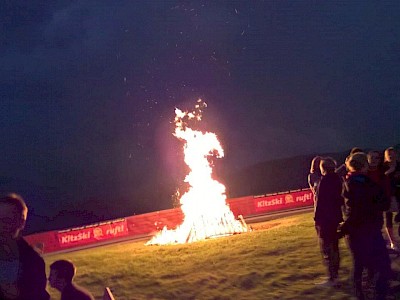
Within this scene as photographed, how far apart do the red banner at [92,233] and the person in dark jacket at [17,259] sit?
77.6 feet

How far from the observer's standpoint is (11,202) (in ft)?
13.5

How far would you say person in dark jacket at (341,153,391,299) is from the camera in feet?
21.8

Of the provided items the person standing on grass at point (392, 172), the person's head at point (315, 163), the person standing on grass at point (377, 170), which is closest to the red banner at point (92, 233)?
the person's head at point (315, 163)

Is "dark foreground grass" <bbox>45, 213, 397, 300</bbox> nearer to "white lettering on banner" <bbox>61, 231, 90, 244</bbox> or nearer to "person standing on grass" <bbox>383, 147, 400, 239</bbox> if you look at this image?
"person standing on grass" <bbox>383, 147, 400, 239</bbox>

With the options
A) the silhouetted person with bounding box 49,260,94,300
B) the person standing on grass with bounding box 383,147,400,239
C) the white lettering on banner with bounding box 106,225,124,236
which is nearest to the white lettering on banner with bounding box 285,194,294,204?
the white lettering on banner with bounding box 106,225,124,236

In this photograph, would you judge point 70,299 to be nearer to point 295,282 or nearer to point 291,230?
point 295,282

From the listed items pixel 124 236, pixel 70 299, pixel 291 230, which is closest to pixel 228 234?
pixel 291 230

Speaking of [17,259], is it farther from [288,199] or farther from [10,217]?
[288,199]

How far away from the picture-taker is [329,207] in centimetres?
823

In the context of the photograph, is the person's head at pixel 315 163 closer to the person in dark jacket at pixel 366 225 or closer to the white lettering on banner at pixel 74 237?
the person in dark jacket at pixel 366 225

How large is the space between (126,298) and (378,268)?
18.1 ft

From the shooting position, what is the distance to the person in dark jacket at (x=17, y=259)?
4.03m

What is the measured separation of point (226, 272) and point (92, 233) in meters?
17.6

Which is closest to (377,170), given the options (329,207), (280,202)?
(329,207)
